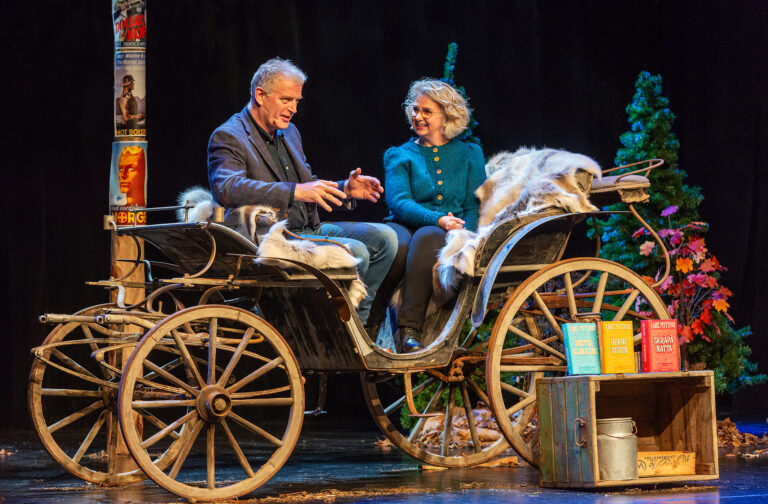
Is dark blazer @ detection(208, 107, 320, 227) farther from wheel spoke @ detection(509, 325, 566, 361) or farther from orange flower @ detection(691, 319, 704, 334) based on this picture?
orange flower @ detection(691, 319, 704, 334)

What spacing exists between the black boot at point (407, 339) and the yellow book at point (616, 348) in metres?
0.77

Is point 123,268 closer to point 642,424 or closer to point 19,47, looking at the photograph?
point 19,47

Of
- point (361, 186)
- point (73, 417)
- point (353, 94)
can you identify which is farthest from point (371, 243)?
point (353, 94)

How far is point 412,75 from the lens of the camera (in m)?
7.21

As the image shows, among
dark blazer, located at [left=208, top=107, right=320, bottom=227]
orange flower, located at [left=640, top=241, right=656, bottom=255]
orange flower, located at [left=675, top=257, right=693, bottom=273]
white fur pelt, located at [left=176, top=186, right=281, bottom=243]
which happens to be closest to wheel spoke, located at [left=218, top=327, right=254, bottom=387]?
white fur pelt, located at [left=176, top=186, right=281, bottom=243]

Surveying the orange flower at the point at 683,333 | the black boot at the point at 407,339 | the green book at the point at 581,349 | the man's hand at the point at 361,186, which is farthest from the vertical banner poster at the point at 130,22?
the orange flower at the point at 683,333

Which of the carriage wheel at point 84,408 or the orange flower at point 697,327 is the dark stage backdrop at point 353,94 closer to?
the orange flower at point 697,327

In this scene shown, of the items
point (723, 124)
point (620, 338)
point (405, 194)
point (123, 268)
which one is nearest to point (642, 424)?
point (620, 338)

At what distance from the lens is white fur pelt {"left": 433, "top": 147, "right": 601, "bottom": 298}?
13.2ft

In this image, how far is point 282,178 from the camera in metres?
4.05

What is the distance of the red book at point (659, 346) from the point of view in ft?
12.1

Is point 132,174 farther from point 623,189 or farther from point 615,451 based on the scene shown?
point 615,451

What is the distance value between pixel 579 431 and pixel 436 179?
56.2 inches

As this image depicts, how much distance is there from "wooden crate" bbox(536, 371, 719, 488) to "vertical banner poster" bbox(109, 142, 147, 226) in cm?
222
